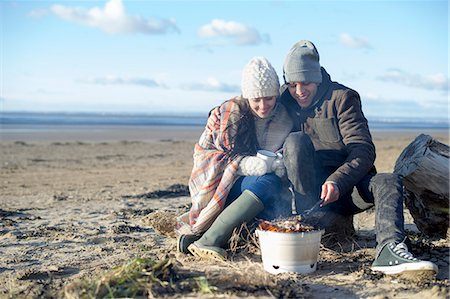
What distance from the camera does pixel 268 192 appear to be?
4.70 metres

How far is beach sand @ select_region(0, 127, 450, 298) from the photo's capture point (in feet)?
12.7

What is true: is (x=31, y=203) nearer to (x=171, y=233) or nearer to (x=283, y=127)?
(x=171, y=233)

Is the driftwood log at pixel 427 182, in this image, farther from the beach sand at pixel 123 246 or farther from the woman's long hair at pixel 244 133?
the woman's long hair at pixel 244 133

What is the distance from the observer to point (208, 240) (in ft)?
15.5

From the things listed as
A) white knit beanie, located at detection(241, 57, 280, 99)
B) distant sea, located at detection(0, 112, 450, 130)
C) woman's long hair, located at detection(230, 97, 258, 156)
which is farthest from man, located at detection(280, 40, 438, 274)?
distant sea, located at detection(0, 112, 450, 130)

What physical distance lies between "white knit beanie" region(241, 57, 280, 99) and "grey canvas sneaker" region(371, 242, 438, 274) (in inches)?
59.0

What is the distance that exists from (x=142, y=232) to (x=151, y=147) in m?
13.5

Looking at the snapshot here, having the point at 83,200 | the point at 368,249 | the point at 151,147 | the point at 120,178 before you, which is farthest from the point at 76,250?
the point at 151,147

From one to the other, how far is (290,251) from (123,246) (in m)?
1.87

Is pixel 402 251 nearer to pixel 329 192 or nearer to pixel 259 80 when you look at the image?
pixel 329 192

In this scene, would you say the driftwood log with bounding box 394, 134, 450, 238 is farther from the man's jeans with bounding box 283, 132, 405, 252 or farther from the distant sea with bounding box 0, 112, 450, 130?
the distant sea with bounding box 0, 112, 450, 130

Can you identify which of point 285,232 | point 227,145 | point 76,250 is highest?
point 227,145

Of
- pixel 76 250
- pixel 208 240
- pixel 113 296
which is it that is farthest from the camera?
pixel 76 250

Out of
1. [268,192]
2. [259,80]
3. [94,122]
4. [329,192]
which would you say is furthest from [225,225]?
[94,122]
